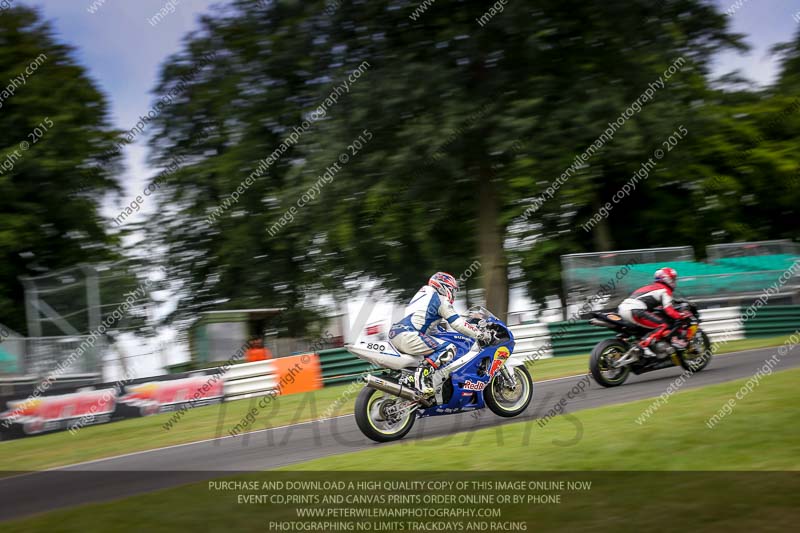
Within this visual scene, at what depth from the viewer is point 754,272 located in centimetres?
2412

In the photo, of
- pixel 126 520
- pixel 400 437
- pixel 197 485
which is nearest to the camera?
pixel 126 520

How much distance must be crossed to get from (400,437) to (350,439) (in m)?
0.86

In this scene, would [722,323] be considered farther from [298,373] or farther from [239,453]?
[239,453]

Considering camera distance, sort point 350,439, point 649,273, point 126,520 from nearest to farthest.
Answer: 1. point 126,520
2. point 350,439
3. point 649,273

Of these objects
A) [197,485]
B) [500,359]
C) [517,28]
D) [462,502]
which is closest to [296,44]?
[517,28]

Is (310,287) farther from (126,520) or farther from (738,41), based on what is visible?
(126,520)

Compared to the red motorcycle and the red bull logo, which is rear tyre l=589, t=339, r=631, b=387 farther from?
the red bull logo

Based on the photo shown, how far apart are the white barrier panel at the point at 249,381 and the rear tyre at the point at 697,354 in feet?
28.0

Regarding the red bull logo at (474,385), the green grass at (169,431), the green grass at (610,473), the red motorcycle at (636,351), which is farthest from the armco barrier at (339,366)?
the green grass at (610,473)

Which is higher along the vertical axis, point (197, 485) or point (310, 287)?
point (197, 485)

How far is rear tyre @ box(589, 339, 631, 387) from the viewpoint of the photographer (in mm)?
12680

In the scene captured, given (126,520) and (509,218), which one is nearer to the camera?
(126,520)

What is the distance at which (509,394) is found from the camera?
34.2 feet

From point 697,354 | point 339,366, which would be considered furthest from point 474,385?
point 339,366
